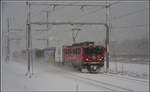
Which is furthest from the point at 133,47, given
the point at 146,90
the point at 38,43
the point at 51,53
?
the point at 146,90

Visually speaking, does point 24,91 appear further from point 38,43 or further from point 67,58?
point 38,43

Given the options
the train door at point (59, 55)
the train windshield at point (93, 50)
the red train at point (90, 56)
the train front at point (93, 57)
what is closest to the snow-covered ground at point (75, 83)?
the train door at point (59, 55)

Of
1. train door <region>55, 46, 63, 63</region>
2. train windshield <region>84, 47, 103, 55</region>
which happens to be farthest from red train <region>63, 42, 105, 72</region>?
train door <region>55, 46, 63, 63</region>

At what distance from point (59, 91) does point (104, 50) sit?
1569cm

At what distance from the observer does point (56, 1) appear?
91.9 feet

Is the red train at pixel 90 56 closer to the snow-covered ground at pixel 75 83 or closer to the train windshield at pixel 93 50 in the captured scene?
the train windshield at pixel 93 50

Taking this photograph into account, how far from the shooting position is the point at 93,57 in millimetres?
31797

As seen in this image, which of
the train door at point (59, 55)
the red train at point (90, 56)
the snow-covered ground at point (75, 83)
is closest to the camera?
the snow-covered ground at point (75, 83)

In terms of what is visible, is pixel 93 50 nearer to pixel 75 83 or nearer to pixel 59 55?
pixel 59 55

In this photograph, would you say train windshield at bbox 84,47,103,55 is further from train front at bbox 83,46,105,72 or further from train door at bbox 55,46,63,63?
train door at bbox 55,46,63,63

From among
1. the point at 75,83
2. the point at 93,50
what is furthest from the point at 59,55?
the point at 75,83

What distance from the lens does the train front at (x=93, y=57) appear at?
31469 mm

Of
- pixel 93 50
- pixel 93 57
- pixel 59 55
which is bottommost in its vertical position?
pixel 59 55

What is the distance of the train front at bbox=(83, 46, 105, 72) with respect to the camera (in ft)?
103
